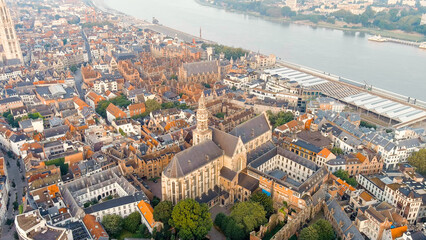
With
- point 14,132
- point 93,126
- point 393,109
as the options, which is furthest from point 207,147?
point 393,109

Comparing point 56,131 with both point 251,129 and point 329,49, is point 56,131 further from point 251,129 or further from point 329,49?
point 329,49

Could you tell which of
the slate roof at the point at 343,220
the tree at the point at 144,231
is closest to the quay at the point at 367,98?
the slate roof at the point at 343,220

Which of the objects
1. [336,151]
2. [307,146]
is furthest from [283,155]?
[336,151]

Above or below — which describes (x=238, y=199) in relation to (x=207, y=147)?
below

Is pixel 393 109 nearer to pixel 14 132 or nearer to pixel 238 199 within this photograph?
pixel 238 199

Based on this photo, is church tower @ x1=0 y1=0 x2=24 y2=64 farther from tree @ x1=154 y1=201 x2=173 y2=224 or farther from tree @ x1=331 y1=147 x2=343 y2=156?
tree @ x1=331 y1=147 x2=343 y2=156

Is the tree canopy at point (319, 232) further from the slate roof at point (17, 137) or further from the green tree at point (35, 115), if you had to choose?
the green tree at point (35, 115)
